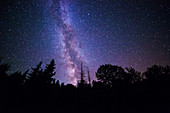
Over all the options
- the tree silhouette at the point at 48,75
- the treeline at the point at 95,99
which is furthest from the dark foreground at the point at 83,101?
the tree silhouette at the point at 48,75

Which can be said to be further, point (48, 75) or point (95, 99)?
point (48, 75)

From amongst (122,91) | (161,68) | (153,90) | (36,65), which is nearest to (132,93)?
(122,91)

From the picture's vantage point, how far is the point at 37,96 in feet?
38.7

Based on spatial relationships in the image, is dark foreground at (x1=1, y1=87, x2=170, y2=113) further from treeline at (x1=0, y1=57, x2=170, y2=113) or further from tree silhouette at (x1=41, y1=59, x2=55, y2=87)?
tree silhouette at (x1=41, y1=59, x2=55, y2=87)

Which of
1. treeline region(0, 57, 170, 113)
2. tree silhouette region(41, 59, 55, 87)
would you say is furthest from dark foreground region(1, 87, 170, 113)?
tree silhouette region(41, 59, 55, 87)

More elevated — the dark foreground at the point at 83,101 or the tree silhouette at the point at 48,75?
the tree silhouette at the point at 48,75

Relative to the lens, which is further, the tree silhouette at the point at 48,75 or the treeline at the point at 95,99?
the tree silhouette at the point at 48,75

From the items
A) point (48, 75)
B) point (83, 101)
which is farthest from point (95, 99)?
point (48, 75)

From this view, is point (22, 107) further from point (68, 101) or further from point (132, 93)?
point (132, 93)

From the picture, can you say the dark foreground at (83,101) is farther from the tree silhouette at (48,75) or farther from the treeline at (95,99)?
the tree silhouette at (48,75)

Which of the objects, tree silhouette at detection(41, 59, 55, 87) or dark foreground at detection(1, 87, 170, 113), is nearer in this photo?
dark foreground at detection(1, 87, 170, 113)

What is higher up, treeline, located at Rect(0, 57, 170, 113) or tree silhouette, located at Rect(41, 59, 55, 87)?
tree silhouette, located at Rect(41, 59, 55, 87)

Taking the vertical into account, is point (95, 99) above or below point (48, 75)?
below

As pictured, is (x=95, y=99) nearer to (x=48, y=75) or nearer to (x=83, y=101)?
(x=83, y=101)
